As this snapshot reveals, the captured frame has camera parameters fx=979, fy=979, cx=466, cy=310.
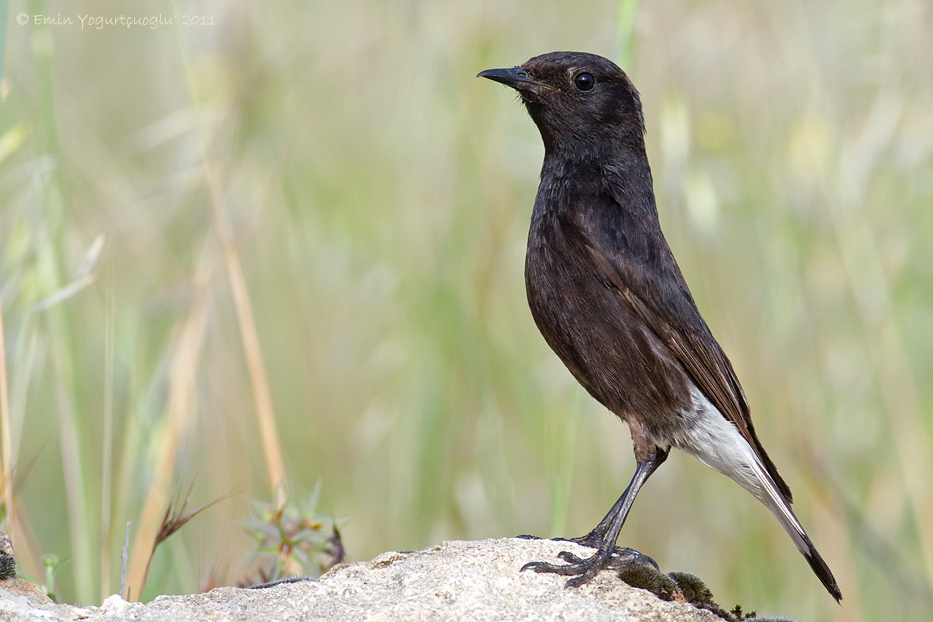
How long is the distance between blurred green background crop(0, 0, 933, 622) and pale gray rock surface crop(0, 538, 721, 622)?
0.76 metres

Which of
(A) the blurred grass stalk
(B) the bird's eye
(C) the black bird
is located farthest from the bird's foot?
(B) the bird's eye

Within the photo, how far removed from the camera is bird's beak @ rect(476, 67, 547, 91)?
13.3ft

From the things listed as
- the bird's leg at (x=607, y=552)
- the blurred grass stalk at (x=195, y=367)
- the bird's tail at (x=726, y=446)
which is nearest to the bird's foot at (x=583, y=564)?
the bird's leg at (x=607, y=552)

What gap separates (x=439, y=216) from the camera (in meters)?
4.68

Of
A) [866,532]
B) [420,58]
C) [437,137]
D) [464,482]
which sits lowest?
[866,532]

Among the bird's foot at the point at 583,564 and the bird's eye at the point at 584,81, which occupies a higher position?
the bird's eye at the point at 584,81

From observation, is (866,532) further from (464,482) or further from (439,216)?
(439,216)

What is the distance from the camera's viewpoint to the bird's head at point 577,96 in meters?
4.06

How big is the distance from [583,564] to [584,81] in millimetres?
2017

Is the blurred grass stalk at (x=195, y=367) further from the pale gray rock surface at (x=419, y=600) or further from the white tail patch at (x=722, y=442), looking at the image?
the white tail patch at (x=722, y=442)

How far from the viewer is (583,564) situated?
3096mm

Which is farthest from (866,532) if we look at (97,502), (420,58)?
(97,502)

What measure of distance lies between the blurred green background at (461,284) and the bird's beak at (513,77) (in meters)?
0.45

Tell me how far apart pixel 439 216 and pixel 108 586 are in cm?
224
